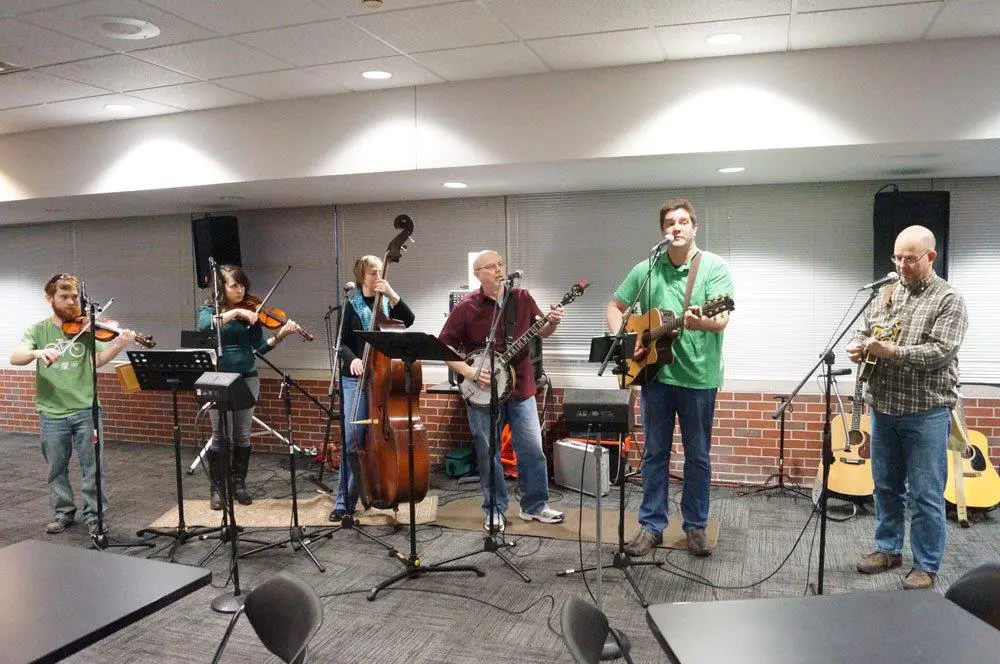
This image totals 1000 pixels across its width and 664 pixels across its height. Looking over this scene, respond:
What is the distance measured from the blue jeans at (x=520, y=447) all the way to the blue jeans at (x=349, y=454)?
0.68 meters

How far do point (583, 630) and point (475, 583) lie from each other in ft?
6.83

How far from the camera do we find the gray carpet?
9.90ft

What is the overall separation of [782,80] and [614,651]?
323cm

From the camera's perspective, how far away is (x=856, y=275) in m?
5.08

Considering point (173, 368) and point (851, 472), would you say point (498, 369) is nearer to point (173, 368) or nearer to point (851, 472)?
point (173, 368)

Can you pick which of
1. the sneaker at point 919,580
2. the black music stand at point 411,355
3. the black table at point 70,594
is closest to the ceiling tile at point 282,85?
the black music stand at point 411,355

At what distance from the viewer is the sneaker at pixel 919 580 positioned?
10.9 ft

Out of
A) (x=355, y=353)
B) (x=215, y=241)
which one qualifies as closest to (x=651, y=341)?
(x=355, y=353)

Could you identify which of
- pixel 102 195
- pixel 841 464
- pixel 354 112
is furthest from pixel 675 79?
pixel 102 195

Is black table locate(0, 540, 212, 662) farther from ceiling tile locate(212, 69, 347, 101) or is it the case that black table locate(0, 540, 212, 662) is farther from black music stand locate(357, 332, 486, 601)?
ceiling tile locate(212, 69, 347, 101)

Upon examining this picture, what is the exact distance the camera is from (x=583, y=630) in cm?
163

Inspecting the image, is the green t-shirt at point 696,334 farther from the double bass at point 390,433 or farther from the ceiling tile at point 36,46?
the ceiling tile at point 36,46

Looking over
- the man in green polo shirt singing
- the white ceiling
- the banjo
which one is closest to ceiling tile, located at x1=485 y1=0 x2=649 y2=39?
the white ceiling

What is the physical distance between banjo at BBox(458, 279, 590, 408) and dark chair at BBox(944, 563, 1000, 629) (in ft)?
7.59
